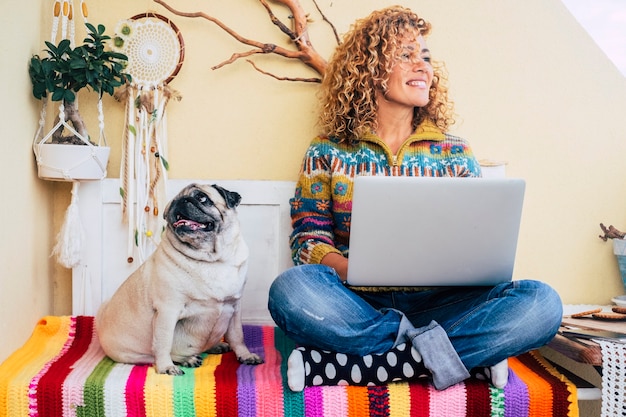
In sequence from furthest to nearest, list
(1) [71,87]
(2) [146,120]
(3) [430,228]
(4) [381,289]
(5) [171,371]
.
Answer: (2) [146,120] → (1) [71,87] → (4) [381,289] → (5) [171,371] → (3) [430,228]

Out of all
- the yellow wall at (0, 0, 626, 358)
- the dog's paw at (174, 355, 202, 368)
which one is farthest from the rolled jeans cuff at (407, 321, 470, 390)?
the yellow wall at (0, 0, 626, 358)

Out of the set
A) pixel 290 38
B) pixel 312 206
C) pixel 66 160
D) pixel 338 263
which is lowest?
pixel 338 263

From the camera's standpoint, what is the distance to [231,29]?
6.30ft

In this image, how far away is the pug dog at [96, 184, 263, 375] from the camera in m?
1.45

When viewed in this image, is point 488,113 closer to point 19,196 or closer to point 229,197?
point 229,197

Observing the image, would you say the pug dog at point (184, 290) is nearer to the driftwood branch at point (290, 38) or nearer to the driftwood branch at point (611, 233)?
the driftwood branch at point (290, 38)

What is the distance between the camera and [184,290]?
1452 mm

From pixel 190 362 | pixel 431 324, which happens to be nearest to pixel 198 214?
pixel 190 362

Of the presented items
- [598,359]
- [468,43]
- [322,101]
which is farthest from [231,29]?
[598,359]

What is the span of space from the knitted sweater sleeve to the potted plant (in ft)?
1.97

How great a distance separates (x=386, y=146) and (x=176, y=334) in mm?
812

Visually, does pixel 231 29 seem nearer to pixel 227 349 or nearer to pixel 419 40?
pixel 419 40

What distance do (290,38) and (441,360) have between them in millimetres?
1148

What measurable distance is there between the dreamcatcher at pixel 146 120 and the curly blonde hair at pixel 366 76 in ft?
1.66
